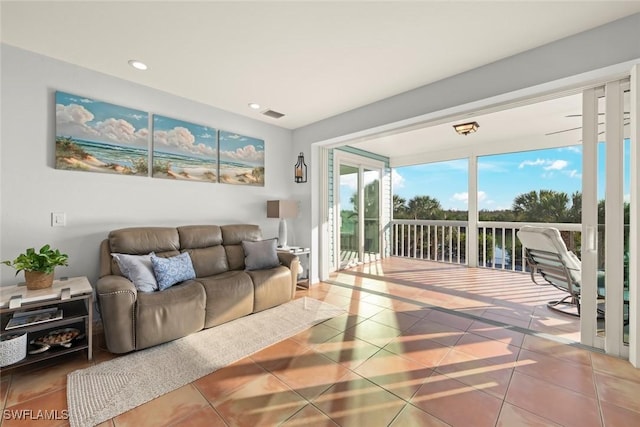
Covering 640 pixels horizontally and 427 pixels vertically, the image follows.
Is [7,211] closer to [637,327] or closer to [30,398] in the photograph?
[30,398]

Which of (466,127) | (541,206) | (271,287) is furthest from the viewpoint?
(541,206)

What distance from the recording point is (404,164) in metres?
6.56

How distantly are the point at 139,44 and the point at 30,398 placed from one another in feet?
9.07

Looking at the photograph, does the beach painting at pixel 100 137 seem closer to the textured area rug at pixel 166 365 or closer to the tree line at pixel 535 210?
the textured area rug at pixel 166 365

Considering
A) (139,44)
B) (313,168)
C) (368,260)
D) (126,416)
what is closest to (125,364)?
(126,416)

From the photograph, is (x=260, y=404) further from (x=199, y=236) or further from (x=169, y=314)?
(x=199, y=236)

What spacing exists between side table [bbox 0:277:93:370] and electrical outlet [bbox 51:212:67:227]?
0.57 metres

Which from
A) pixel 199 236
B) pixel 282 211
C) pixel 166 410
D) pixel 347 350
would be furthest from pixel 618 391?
pixel 199 236

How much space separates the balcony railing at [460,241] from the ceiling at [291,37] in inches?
151

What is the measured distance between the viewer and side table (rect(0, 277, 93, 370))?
1.88 metres

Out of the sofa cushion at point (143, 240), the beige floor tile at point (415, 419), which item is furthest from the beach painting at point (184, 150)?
the beige floor tile at point (415, 419)

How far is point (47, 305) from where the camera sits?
2119 millimetres

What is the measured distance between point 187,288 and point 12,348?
113 cm

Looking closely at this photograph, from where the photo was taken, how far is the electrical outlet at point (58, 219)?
2.54 m
